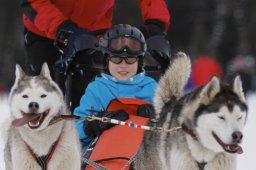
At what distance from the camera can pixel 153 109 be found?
424cm

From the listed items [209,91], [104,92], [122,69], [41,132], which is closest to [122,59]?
[122,69]

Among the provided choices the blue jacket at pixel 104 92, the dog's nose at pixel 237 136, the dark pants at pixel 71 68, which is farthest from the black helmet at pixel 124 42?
the dog's nose at pixel 237 136

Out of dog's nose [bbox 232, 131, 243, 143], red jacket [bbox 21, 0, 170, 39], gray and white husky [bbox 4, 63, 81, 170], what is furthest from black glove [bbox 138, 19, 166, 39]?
dog's nose [bbox 232, 131, 243, 143]

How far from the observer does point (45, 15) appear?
170 inches

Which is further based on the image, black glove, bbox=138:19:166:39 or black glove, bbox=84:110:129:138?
black glove, bbox=138:19:166:39

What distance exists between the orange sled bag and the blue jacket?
0.61ft

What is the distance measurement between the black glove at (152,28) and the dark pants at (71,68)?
0.31m

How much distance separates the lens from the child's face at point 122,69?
423 centimetres

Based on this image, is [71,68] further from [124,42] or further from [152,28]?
[152,28]

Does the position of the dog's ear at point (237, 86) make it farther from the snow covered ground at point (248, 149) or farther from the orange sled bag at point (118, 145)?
the snow covered ground at point (248, 149)

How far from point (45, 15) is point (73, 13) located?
0.34 m

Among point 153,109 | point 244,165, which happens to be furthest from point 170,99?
point 244,165

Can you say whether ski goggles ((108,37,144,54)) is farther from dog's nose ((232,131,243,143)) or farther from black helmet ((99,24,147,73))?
dog's nose ((232,131,243,143))

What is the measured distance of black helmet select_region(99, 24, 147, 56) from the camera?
4.15 meters
